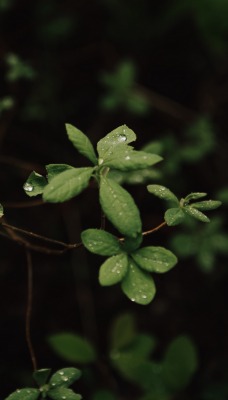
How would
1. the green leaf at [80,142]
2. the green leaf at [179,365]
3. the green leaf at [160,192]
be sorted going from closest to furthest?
the green leaf at [80,142], the green leaf at [160,192], the green leaf at [179,365]

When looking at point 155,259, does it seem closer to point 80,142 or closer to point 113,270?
point 113,270

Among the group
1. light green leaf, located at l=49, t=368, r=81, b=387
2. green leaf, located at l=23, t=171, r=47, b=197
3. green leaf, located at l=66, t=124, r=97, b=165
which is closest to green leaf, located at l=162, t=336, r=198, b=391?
light green leaf, located at l=49, t=368, r=81, b=387

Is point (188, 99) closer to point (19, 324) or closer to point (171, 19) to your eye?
point (171, 19)

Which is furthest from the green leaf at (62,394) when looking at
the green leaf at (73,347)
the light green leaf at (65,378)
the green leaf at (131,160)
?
the green leaf at (73,347)

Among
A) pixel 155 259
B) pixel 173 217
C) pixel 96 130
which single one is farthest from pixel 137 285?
pixel 96 130

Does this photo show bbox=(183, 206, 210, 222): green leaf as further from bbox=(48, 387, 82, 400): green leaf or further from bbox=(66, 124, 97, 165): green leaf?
bbox=(48, 387, 82, 400): green leaf

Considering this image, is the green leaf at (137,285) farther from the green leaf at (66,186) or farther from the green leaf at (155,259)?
the green leaf at (66,186)

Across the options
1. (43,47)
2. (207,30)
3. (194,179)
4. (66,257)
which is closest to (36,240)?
(66,257)
